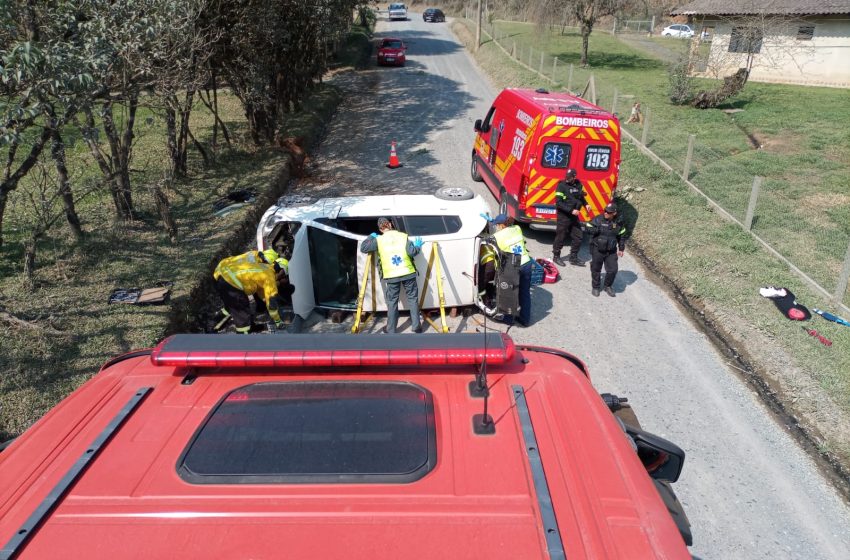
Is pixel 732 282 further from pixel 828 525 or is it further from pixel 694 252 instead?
pixel 828 525

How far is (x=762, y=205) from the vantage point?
37.0 feet

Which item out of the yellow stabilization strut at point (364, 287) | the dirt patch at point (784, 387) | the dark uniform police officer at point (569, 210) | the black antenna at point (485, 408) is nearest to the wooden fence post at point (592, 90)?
the dark uniform police officer at point (569, 210)

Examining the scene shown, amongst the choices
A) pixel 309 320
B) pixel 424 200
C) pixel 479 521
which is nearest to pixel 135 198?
pixel 309 320

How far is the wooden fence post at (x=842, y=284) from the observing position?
770cm

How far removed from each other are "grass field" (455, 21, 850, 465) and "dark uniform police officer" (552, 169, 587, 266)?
1575 mm

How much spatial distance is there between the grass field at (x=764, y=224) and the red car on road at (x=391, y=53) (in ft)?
39.8

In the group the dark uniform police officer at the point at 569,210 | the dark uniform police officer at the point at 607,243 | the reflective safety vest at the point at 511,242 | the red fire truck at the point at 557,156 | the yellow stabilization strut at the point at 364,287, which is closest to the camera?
the reflective safety vest at the point at 511,242

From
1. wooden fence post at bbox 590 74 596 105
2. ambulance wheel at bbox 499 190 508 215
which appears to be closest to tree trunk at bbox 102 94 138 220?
ambulance wheel at bbox 499 190 508 215

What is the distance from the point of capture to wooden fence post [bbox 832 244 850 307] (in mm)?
7695

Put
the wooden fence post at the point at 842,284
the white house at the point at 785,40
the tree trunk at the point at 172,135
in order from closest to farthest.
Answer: the wooden fence post at the point at 842,284 → the tree trunk at the point at 172,135 → the white house at the point at 785,40

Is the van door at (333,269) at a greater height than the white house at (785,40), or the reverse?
the white house at (785,40)

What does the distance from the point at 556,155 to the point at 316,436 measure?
8642mm

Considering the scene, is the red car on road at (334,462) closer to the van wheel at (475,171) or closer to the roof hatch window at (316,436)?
the roof hatch window at (316,436)

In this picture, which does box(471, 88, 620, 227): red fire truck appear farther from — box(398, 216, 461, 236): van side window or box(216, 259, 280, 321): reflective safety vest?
box(216, 259, 280, 321): reflective safety vest
